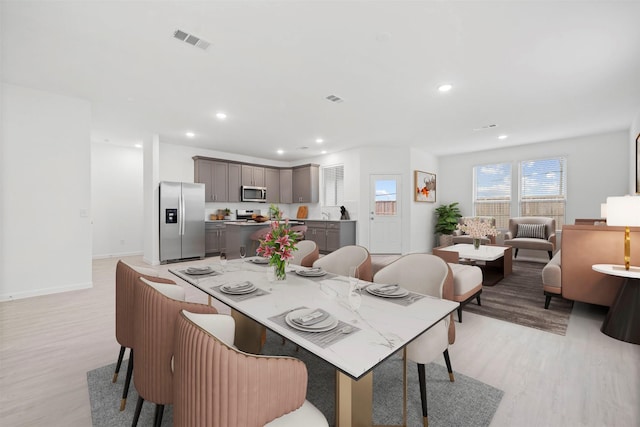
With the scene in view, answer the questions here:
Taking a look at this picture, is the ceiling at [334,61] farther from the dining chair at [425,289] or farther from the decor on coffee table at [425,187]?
the decor on coffee table at [425,187]

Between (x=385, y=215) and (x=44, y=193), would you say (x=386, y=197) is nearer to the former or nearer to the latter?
(x=385, y=215)

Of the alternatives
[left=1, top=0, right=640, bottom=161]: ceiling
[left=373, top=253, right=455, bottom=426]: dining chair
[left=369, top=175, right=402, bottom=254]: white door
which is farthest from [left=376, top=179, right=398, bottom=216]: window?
[left=373, top=253, right=455, bottom=426]: dining chair

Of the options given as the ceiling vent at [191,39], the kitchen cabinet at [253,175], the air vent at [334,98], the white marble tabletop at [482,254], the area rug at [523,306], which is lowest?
the area rug at [523,306]

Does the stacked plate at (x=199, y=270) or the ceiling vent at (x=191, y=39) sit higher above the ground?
the ceiling vent at (x=191, y=39)

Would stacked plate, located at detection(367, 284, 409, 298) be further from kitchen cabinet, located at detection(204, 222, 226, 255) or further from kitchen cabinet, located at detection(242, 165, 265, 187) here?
kitchen cabinet, located at detection(242, 165, 265, 187)

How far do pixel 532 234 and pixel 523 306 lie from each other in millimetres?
3819

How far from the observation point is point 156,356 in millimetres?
1207

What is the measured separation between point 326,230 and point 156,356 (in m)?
6.05

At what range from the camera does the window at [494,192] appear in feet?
23.7

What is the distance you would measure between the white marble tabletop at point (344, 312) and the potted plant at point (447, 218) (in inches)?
257

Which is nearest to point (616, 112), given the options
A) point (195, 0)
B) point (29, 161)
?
point (195, 0)

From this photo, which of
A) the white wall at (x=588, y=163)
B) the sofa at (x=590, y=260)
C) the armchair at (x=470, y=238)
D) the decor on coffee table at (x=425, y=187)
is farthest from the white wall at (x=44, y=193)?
the white wall at (x=588, y=163)

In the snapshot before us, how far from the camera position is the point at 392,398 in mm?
1743

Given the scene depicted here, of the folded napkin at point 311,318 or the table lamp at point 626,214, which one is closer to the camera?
the folded napkin at point 311,318
